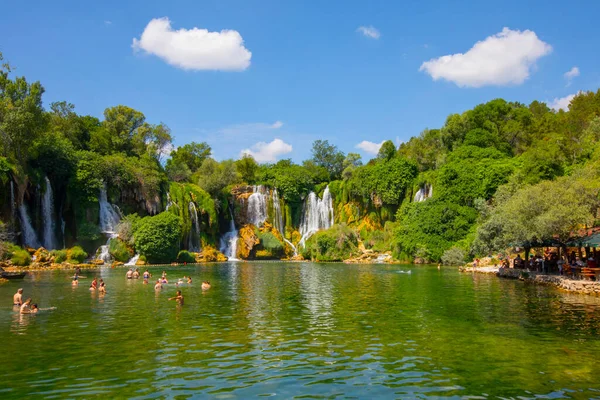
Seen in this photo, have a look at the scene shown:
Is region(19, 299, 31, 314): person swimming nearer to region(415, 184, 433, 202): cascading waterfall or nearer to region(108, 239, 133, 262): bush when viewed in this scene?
region(108, 239, 133, 262): bush

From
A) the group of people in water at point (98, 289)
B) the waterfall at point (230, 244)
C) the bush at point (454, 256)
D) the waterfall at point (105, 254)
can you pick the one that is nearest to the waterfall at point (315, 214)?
the waterfall at point (230, 244)

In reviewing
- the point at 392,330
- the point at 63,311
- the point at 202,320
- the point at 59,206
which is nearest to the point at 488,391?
the point at 392,330

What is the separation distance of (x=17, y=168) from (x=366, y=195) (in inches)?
1999

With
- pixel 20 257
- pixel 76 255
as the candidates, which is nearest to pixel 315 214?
pixel 76 255

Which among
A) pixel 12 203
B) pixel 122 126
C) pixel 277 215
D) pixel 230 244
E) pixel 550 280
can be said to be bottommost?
pixel 550 280

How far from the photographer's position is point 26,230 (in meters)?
52.7

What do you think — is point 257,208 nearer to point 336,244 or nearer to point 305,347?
point 336,244

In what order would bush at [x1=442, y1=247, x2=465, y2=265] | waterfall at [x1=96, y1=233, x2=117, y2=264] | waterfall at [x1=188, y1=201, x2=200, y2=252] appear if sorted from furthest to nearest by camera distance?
1. waterfall at [x1=188, y1=201, x2=200, y2=252]
2. waterfall at [x1=96, y1=233, x2=117, y2=264]
3. bush at [x1=442, y1=247, x2=465, y2=265]

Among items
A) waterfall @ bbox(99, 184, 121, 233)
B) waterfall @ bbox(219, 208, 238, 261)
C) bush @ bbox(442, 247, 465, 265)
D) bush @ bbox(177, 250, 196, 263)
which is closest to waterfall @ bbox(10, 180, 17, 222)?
waterfall @ bbox(99, 184, 121, 233)

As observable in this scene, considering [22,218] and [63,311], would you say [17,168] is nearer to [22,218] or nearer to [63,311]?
[22,218]

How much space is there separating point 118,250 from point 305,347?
4818cm

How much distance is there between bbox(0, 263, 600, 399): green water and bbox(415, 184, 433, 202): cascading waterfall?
4404 centimetres

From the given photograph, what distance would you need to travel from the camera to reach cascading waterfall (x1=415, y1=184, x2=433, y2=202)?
69.8 meters

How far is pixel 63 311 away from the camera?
72.0 feet
